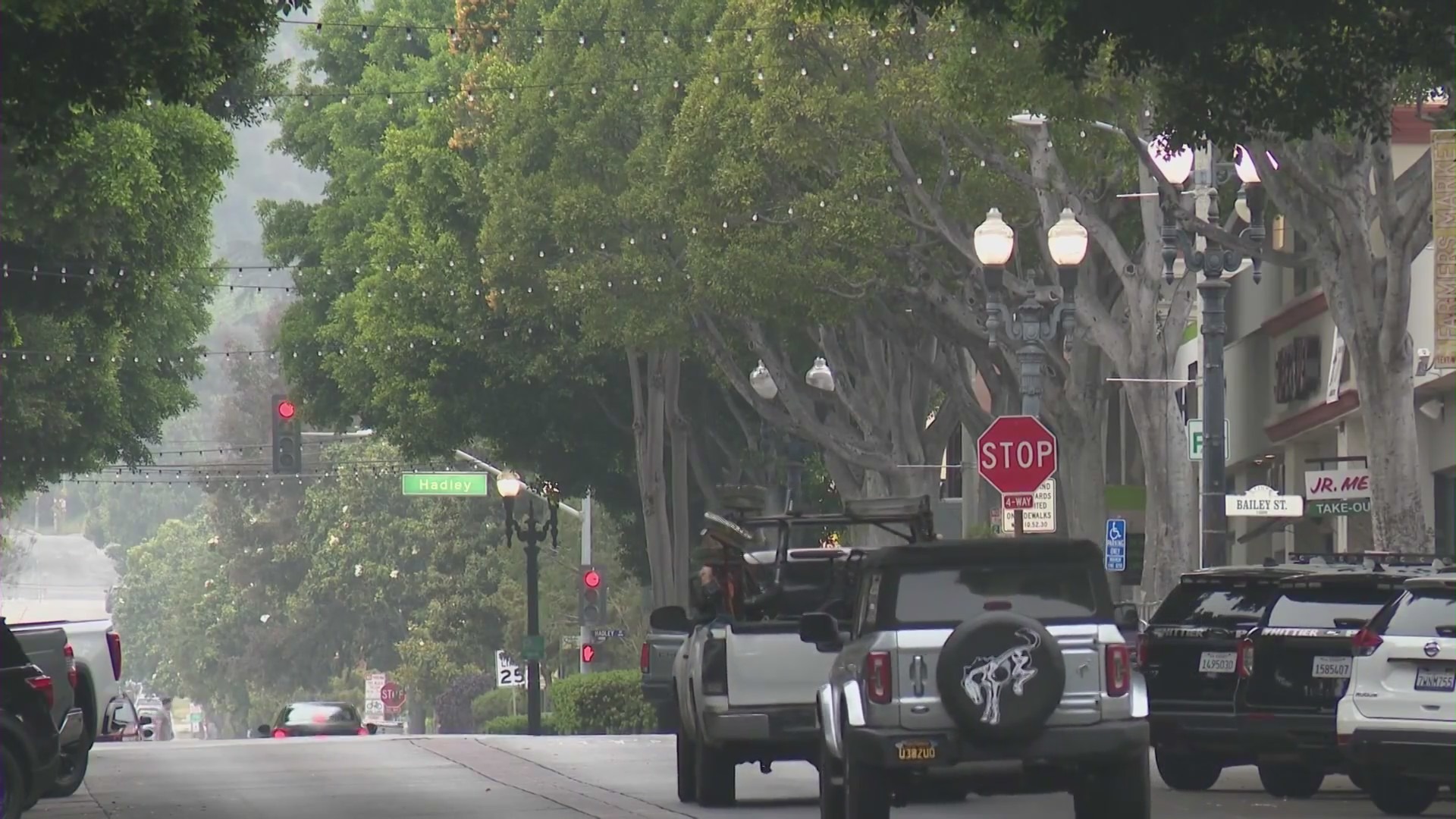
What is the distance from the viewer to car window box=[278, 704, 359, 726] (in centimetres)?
5631

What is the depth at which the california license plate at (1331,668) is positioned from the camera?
18.7 meters

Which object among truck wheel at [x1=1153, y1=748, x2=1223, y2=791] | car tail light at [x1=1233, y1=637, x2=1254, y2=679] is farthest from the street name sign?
car tail light at [x1=1233, y1=637, x2=1254, y2=679]

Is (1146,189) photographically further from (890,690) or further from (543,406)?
(543,406)

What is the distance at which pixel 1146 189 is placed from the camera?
31.2 metres

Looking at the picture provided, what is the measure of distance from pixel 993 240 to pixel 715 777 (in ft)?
36.4

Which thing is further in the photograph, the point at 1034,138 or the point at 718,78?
the point at 718,78

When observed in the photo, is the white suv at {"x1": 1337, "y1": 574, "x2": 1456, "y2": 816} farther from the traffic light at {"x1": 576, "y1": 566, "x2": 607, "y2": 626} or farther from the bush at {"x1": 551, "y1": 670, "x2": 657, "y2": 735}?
the traffic light at {"x1": 576, "y1": 566, "x2": 607, "y2": 626}

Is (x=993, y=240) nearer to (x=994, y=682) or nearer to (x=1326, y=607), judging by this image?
(x=1326, y=607)

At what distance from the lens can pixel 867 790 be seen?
15.2 m

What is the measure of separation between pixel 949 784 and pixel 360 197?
4550 cm

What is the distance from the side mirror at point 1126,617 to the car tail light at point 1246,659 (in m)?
3.54

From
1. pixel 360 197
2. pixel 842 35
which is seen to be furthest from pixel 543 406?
pixel 842 35

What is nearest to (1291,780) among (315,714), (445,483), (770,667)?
(770,667)

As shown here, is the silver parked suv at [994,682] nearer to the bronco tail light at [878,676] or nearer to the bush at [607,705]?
the bronco tail light at [878,676]
